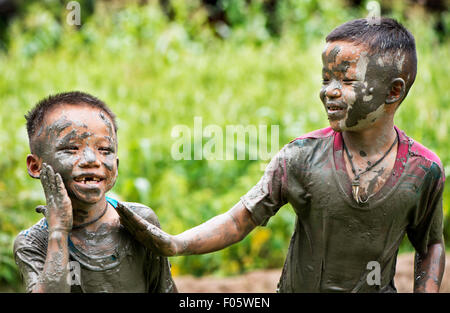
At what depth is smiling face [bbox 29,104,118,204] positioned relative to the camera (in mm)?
2691

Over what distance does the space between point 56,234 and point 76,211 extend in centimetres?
25

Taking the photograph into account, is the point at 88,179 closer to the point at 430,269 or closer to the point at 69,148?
the point at 69,148

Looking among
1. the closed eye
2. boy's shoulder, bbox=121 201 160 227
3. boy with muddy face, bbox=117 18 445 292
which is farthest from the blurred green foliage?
the closed eye

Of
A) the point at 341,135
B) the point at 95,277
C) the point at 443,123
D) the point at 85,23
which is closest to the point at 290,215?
the point at 443,123

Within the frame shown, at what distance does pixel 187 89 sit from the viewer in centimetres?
754

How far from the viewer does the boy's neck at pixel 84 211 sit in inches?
111

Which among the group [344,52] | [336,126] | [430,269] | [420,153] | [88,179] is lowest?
[430,269]

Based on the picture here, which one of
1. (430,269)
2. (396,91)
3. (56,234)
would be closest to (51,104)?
(56,234)

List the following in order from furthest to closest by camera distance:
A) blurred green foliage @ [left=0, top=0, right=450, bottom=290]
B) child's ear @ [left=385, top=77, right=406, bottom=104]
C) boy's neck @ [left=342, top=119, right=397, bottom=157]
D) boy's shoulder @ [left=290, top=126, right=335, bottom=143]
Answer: blurred green foliage @ [left=0, top=0, right=450, bottom=290] < boy's shoulder @ [left=290, top=126, right=335, bottom=143] < boy's neck @ [left=342, top=119, right=397, bottom=157] < child's ear @ [left=385, top=77, right=406, bottom=104]

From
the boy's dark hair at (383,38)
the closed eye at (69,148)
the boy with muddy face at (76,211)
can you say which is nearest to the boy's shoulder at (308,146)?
the boy's dark hair at (383,38)

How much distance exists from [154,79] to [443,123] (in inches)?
142

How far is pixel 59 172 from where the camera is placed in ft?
8.82

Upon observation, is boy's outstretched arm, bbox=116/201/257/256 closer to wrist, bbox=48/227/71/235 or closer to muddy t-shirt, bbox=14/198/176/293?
muddy t-shirt, bbox=14/198/176/293

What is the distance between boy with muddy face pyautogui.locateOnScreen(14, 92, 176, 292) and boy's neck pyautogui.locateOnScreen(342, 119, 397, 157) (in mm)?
1103
